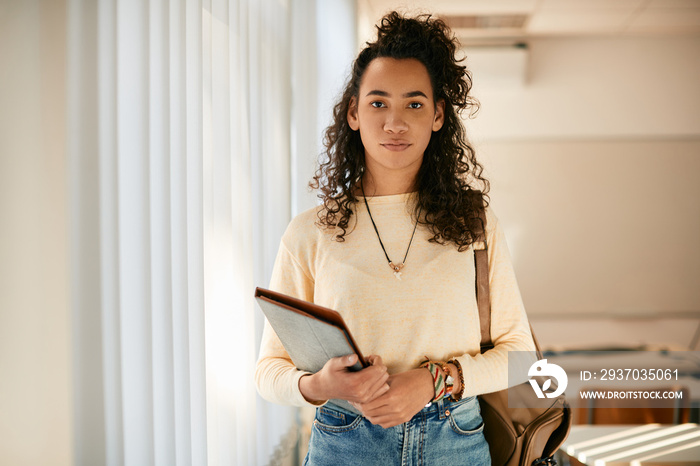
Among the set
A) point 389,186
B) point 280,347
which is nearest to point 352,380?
point 280,347

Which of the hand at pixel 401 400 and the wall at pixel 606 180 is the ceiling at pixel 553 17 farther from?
the hand at pixel 401 400

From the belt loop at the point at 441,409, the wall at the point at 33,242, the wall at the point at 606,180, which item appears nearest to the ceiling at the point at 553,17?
the wall at the point at 606,180

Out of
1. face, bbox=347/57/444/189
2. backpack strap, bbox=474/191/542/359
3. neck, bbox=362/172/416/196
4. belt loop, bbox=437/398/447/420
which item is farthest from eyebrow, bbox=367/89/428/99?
belt loop, bbox=437/398/447/420

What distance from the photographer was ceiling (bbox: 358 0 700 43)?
11.9 ft

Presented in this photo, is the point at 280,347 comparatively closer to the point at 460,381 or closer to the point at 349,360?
the point at 349,360

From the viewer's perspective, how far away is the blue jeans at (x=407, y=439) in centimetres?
94

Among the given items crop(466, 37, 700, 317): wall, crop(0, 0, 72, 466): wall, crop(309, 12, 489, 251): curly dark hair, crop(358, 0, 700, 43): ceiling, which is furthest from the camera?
crop(466, 37, 700, 317): wall

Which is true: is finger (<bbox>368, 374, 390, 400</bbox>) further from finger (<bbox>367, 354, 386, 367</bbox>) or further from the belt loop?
the belt loop

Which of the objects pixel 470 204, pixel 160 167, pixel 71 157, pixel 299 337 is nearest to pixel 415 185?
pixel 470 204

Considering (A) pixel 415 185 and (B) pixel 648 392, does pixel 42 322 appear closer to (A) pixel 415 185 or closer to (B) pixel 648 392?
(A) pixel 415 185

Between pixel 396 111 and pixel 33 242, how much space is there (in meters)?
0.69

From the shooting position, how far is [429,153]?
3.80 ft

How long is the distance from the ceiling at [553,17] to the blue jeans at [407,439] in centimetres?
300

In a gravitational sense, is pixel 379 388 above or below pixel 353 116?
below
